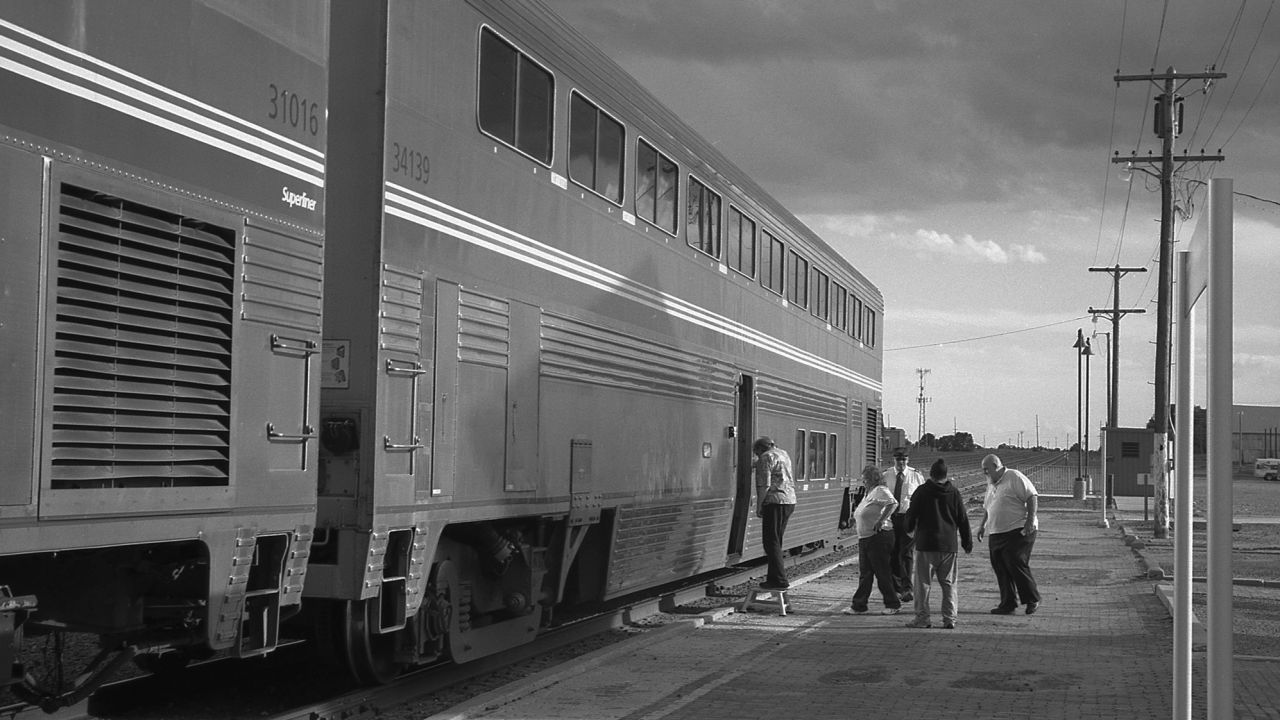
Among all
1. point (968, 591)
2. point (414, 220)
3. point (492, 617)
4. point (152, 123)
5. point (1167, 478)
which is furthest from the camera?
point (1167, 478)

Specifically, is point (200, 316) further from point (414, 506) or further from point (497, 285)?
point (497, 285)

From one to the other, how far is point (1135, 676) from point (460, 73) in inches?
254

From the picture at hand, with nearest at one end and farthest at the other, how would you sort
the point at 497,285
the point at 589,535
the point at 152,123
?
the point at 152,123, the point at 497,285, the point at 589,535

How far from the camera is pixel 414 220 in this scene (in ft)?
25.8

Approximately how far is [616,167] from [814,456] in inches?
354

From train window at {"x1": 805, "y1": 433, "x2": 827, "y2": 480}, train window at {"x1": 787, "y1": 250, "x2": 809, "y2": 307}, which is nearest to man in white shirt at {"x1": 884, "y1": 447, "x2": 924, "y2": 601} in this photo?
train window at {"x1": 787, "y1": 250, "x2": 809, "y2": 307}

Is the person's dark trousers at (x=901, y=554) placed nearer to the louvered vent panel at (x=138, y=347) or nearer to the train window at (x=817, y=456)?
the train window at (x=817, y=456)

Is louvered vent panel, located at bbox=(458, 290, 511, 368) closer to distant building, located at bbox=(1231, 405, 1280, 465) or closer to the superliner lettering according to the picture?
the superliner lettering

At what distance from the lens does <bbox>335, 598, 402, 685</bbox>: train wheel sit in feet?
25.9

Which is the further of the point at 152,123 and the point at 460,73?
the point at 460,73

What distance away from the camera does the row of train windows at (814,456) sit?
17984 millimetres

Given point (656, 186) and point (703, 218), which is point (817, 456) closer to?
point (703, 218)

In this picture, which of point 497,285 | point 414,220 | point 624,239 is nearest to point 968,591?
point 624,239

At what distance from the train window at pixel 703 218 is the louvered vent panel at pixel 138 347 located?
7.46 meters
